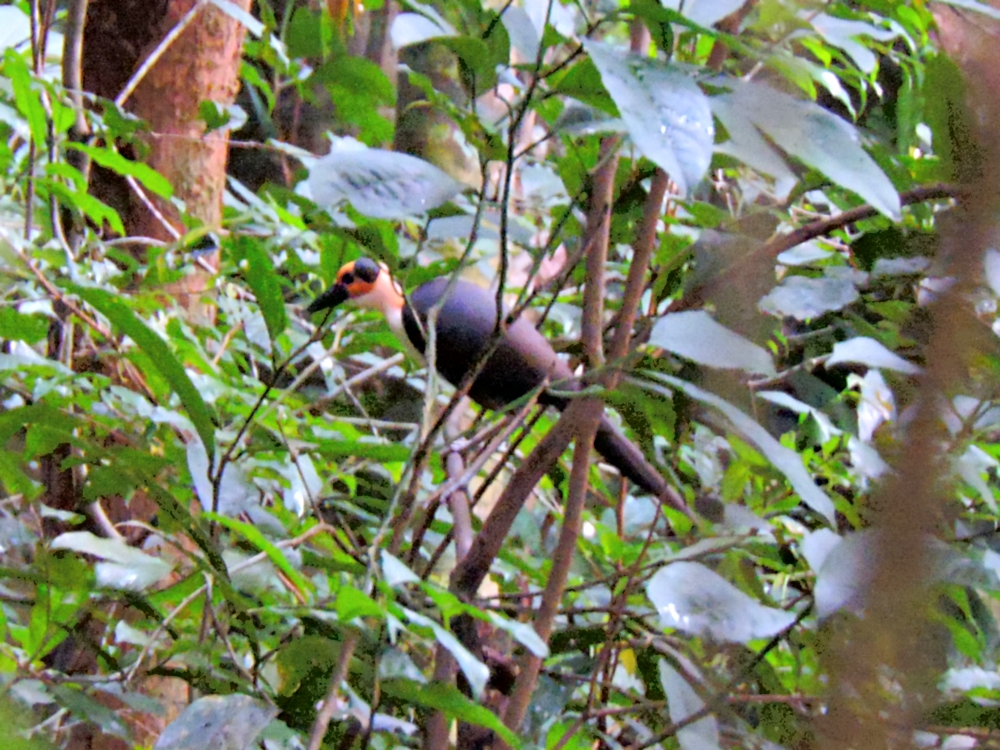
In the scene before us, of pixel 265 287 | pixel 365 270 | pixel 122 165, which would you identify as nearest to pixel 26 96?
pixel 122 165

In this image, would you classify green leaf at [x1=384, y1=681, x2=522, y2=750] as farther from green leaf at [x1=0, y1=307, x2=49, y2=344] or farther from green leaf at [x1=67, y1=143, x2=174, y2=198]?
green leaf at [x1=67, y1=143, x2=174, y2=198]

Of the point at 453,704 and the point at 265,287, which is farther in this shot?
the point at 265,287

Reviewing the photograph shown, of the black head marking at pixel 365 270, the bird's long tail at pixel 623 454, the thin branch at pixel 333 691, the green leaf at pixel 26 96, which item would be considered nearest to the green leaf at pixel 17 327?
the green leaf at pixel 26 96

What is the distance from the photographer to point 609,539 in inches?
37.6

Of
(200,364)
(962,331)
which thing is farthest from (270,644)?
(962,331)

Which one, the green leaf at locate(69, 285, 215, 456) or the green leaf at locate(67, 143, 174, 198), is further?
the green leaf at locate(67, 143, 174, 198)

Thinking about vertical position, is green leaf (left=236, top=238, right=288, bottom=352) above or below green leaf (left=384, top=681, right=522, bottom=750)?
above

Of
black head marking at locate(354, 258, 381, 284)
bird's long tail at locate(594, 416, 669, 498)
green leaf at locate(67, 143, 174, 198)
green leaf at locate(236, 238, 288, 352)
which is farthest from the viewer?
black head marking at locate(354, 258, 381, 284)

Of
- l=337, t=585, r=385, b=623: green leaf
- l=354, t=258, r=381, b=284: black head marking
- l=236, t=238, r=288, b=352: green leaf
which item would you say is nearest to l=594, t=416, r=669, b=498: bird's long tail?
l=236, t=238, r=288, b=352: green leaf

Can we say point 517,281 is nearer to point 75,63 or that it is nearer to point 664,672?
point 75,63

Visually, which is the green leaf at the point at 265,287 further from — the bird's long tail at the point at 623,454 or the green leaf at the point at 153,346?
the bird's long tail at the point at 623,454

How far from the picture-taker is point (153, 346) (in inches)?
20.5

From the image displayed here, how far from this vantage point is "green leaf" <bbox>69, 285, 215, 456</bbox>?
503 mm

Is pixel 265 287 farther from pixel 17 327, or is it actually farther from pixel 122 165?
pixel 122 165
